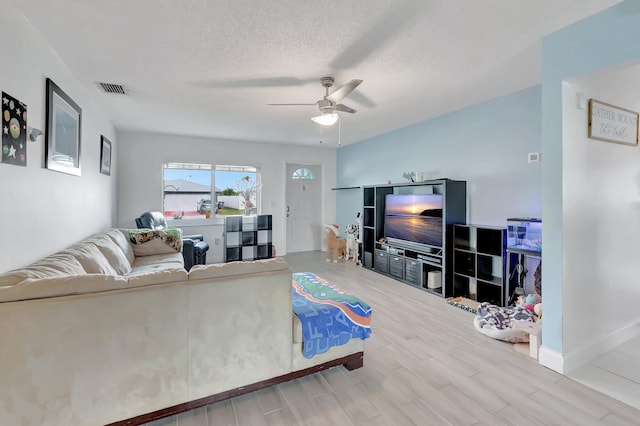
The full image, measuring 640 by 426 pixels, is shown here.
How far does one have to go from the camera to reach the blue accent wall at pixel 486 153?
3.34 metres

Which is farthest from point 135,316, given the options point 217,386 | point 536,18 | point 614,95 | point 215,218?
point 215,218

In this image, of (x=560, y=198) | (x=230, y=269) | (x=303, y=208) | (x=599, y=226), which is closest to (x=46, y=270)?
(x=230, y=269)

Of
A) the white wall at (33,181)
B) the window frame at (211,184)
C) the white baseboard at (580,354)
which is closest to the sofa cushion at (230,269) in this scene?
the white wall at (33,181)

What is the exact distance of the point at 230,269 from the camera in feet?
5.93

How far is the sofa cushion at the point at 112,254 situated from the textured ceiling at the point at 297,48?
1.67 m

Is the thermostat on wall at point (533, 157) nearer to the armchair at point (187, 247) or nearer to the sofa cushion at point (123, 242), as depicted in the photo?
the armchair at point (187, 247)

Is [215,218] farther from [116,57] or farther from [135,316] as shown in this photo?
[135,316]

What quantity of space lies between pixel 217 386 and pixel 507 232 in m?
3.28

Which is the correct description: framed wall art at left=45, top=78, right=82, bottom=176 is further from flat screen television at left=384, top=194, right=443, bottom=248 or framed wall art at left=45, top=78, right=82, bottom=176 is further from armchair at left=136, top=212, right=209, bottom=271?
flat screen television at left=384, top=194, right=443, bottom=248

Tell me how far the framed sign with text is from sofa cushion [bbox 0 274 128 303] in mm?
3483

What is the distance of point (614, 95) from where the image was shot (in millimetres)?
2463

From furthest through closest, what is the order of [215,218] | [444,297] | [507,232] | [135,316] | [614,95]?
[215,218], [444,297], [507,232], [614,95], [135,316]

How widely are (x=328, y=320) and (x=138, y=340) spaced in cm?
115

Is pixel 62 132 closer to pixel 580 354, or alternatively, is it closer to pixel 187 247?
pixel 187 247
